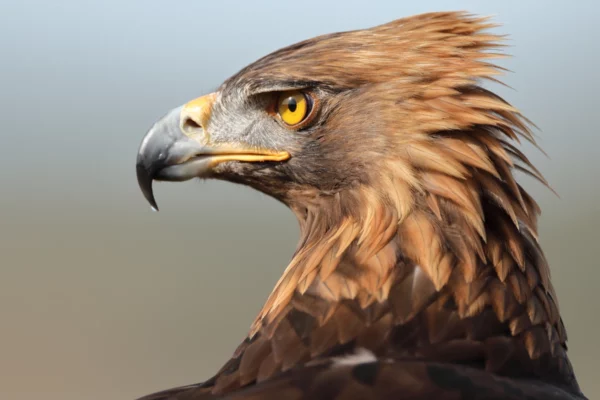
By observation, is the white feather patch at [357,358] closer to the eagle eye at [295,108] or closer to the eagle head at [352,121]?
the eagle head at [352,121]

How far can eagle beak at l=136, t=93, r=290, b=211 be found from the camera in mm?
3314

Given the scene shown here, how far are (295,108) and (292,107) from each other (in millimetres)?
12

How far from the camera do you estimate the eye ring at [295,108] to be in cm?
324

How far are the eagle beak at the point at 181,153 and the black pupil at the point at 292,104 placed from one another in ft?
0.54

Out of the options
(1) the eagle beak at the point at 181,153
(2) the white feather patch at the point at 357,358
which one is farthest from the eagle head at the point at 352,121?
(2) the white feather patch at the point at 357,358

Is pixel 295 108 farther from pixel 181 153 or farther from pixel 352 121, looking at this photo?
pixel 181 153

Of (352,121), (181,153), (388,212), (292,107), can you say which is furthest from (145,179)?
(388,212)

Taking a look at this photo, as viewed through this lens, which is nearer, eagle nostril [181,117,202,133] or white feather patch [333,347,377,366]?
white feather patch [333,347,377,366]

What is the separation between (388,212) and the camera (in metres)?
3.02

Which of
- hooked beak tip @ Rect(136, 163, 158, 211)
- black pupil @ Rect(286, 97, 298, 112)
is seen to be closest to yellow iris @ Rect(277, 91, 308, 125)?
black pupil @ Rect(286, 97, 298, 112)

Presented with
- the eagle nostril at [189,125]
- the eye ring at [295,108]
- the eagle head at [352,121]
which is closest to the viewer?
the eagle head at [352,121]

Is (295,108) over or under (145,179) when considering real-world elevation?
over

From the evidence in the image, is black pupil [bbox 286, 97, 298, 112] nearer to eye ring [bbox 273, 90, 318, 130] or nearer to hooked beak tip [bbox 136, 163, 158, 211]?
eye ring [bbox 273, 90, 318, 130]

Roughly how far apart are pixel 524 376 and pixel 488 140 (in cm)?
75
